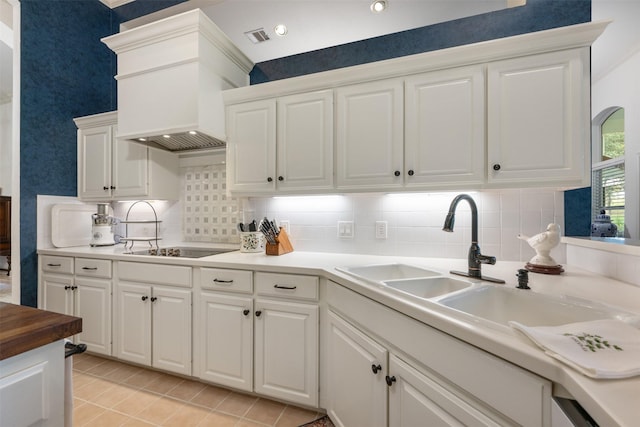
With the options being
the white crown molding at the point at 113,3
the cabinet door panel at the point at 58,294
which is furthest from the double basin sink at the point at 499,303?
the white crown molding at the point at 113,3

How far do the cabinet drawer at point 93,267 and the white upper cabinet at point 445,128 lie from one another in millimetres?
2336

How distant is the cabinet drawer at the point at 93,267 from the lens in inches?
→ 83.0

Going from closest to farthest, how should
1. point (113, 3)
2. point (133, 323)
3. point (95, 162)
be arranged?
point (133, 323) → point (95, 162) → point (113, 3)

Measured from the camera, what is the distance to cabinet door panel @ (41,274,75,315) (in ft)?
7.40

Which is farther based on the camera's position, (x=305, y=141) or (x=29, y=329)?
(x=305, y=141)

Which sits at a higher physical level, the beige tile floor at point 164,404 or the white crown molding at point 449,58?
the white crown molding at point 449,58

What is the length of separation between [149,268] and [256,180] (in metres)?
1.00

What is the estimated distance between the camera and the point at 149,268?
196 centimetres

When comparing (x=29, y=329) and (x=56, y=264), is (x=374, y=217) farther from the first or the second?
(x=56, y=264)

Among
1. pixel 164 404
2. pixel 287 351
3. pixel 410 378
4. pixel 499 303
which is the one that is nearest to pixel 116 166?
pixel 164 404

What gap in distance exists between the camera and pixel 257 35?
2.30m

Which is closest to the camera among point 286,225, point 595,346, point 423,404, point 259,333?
point 595,346

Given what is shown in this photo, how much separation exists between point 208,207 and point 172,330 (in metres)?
1.12

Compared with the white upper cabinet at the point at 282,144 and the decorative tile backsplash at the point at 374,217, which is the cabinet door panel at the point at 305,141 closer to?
the white upper cabinet at the point at 282,144
